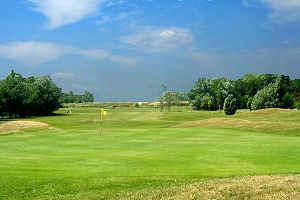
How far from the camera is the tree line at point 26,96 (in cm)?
11181

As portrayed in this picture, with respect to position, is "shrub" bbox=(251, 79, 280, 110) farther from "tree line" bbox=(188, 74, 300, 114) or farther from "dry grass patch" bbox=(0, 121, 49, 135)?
"dry grass patch" bbox=(0, 121, 49, 135)

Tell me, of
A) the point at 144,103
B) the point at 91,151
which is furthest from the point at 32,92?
the point at 91,151

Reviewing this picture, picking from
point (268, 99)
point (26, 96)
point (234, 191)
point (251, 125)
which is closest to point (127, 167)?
point (234, 191)

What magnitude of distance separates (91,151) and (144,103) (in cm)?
16801

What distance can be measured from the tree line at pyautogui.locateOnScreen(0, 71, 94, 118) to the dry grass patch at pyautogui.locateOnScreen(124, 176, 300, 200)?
10120 cm

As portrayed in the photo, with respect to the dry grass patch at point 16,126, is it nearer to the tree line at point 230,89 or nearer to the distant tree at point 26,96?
the distant tree at point 26,96

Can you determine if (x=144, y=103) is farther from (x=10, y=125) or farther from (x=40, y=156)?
(x=40, y=156)

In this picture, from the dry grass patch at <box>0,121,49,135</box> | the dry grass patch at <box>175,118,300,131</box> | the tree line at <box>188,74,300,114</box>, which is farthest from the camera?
the tree line at <box>188,74,300,114</box>

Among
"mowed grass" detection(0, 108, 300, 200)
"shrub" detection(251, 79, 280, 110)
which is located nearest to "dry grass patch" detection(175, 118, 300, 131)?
"mowed grass" detection(0, 108, 300, 200)

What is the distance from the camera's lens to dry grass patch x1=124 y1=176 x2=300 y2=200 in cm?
1322

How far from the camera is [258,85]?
14538cm

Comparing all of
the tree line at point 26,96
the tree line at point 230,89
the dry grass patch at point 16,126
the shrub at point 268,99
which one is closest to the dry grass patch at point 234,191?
the dry grass patch at point 16,126

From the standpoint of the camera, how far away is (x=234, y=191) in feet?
45.1

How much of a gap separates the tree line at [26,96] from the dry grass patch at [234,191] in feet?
332
